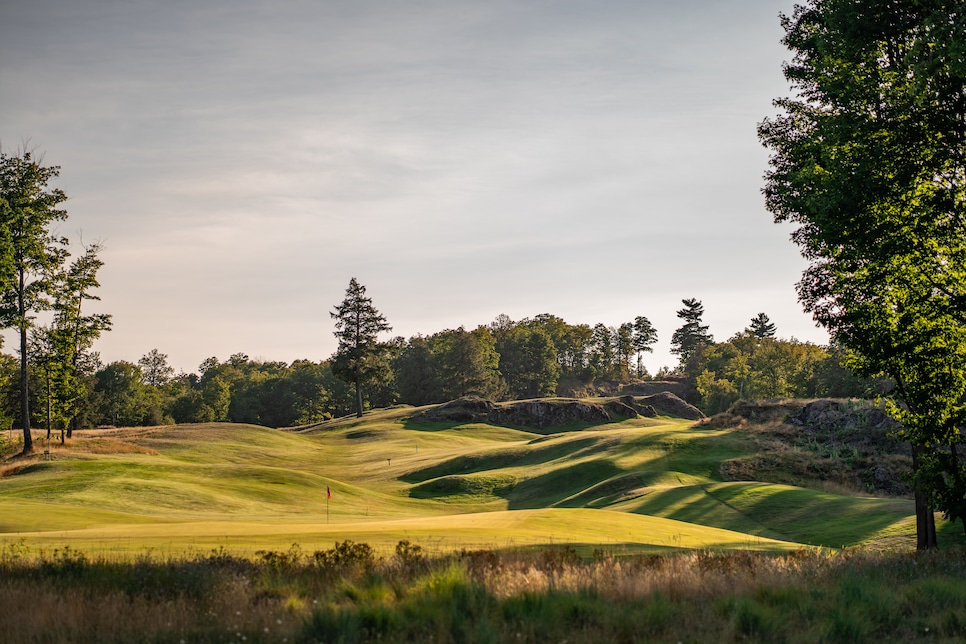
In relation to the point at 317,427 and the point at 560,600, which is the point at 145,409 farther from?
the point at 560,600

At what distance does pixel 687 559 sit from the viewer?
513 inches

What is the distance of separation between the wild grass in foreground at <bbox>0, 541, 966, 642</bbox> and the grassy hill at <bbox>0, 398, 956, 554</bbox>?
3.15 metres

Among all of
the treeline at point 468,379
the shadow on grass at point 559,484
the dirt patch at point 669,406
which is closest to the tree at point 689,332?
the treeline at point 468,379

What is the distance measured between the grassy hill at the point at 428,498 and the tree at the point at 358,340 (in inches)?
1199

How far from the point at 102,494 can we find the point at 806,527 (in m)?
29.1

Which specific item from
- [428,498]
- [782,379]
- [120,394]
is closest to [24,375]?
[428,498]

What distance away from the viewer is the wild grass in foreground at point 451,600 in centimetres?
852

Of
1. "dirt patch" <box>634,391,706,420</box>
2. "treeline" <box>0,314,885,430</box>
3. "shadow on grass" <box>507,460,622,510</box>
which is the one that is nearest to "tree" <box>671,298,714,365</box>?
"treeline" <box>0,314,885,430</box>

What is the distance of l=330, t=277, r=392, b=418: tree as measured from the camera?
100m

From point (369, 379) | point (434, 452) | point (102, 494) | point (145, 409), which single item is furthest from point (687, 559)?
point (145, 409)

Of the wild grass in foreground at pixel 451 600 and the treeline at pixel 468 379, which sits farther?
the treeline at pixel 468 379

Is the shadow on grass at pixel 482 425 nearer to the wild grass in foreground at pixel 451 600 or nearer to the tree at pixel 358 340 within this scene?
the tree at pixel 358 340

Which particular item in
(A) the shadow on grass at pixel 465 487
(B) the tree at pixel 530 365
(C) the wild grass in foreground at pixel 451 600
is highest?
(B) the tree at pixel 530 365

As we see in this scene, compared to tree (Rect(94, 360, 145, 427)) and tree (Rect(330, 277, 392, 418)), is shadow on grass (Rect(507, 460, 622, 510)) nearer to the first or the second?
tree (Rect(330, 277, 392, 418))
